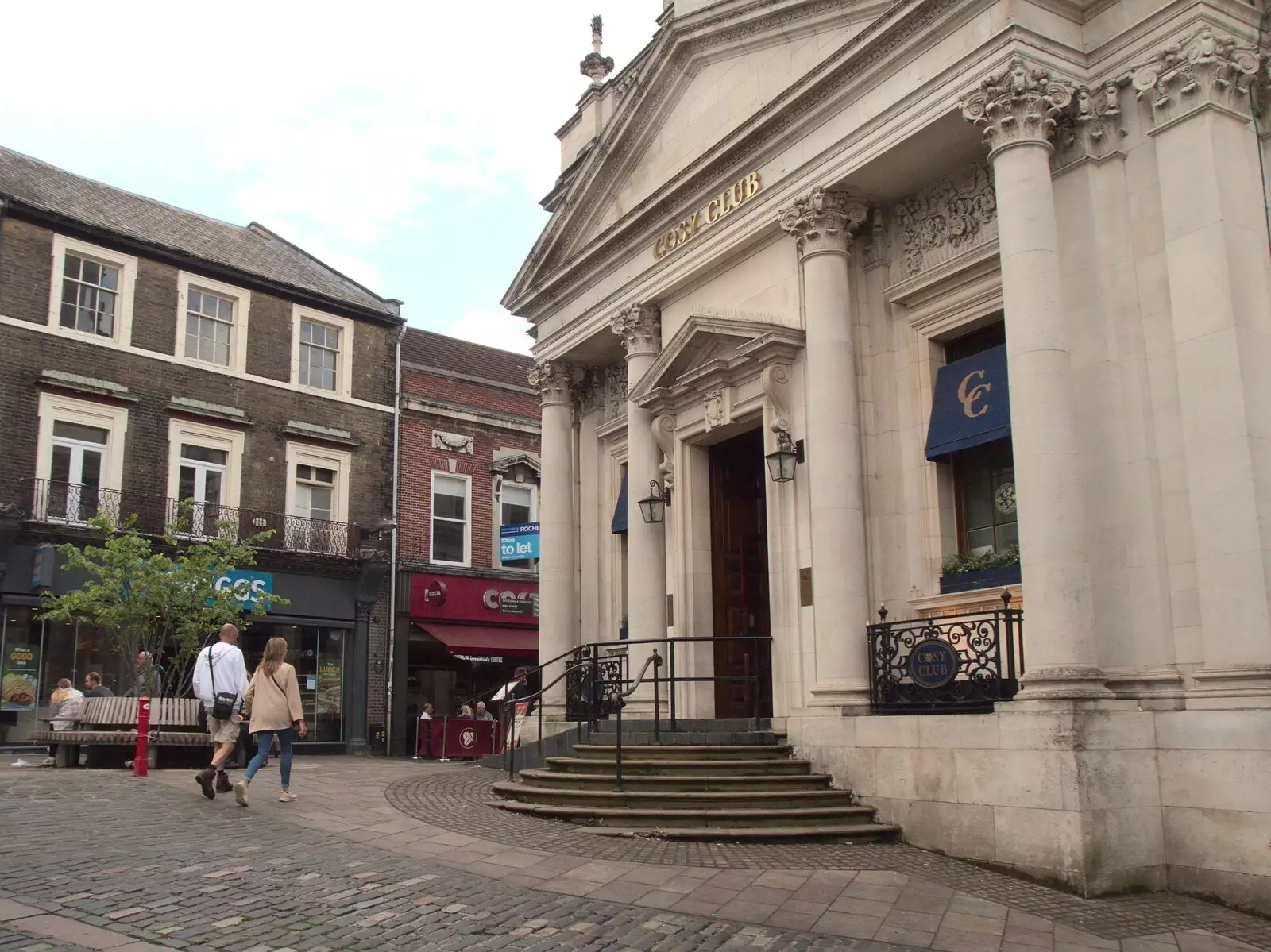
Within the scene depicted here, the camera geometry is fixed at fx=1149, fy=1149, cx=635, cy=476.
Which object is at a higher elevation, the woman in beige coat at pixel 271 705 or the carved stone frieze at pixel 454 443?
the carved stone frieze at pixel 454 443

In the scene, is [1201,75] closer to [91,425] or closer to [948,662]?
[948,662]

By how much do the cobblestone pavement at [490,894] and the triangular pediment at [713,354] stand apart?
18.8 ft

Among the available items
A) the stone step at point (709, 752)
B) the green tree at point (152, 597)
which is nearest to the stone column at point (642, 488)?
the stone step at point (709, 752)

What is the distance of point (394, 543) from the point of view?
2678cm

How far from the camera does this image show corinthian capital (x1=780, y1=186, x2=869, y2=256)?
12.4m

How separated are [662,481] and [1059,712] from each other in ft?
24.6

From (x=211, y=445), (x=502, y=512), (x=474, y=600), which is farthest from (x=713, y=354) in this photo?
(x=502, y=512)

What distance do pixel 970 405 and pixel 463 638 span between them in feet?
59.4

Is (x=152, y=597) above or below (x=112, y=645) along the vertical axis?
above

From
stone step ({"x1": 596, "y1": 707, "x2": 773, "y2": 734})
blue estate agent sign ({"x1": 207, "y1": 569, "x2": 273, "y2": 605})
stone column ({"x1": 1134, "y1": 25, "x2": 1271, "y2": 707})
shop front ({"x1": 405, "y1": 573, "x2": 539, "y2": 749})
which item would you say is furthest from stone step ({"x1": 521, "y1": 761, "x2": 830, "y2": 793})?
→ shop front ({"x1": 405, "y1": 573, "x2": 539, "y2": 749})

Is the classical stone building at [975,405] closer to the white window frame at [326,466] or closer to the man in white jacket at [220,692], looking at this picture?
the man in white jacket at [220,692]

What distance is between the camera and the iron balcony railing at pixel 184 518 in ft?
70.8

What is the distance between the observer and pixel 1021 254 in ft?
32.4

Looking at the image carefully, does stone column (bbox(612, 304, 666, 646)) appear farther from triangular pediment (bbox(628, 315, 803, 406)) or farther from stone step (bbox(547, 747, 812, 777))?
stone step (bbox(547, 747, 812, 777))
